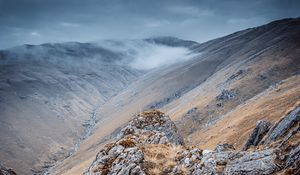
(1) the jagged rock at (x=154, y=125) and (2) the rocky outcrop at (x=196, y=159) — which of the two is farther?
(1) the jagged rock at (x=154, y=125)

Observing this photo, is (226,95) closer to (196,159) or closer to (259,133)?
(259,133)

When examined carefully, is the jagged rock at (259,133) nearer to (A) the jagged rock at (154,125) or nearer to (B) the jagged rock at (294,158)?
(A) the jagged rock at (154,125)

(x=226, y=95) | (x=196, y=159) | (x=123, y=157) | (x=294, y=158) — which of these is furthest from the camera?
(x=226, y=95)

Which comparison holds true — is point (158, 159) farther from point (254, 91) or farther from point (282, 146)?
point (254, 91)

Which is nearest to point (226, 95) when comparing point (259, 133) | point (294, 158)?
point (259, 133)

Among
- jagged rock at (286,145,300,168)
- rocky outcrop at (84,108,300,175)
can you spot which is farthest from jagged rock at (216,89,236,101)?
jagged rock at (286,145,300,168)

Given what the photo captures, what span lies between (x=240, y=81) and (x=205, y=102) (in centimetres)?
2591

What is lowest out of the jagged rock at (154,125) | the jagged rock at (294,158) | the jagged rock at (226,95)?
the jagged rock at (226,95)

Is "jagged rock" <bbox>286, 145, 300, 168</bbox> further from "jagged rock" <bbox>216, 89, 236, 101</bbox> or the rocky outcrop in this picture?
"jagged rock" <bbox>216, 89, 236, 101</bbox>

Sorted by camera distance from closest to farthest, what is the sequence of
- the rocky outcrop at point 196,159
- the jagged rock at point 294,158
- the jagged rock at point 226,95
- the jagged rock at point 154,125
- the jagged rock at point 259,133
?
1. the jagged rock at point 294,158
2. the rocky outcrop at point 196,159
3. the jagged rock at point 259,133
4. the jagged rock at point 154,125
5. the jagged rock at point 226,95

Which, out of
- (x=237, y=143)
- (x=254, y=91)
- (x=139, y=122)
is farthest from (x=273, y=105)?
(x=254, y=91)

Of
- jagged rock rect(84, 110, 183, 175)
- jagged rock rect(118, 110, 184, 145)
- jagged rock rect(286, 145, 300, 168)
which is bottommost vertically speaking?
jagged rock rect(118, 110, 184, 145)

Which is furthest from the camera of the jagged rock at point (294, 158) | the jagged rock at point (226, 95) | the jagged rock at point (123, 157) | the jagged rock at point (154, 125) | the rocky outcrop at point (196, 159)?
the jagged rock at point (226, 95)

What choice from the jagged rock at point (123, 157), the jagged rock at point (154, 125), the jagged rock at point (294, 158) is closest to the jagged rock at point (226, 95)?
the jagged rock at point (154, 125)
